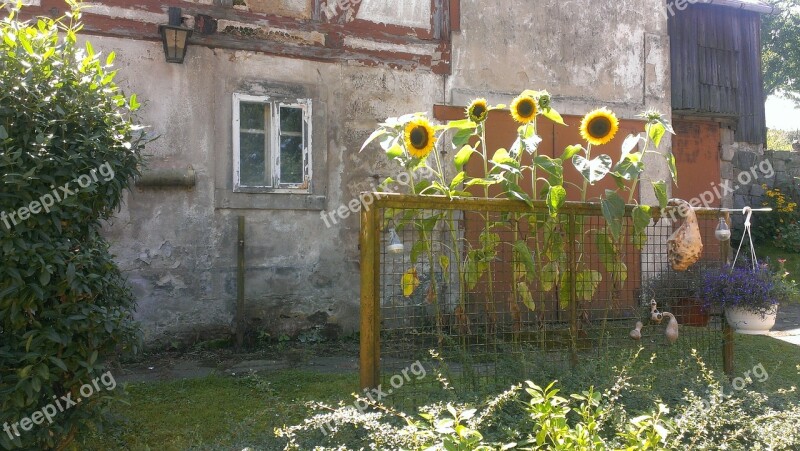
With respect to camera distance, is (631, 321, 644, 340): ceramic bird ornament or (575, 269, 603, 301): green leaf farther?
(575, 269, 603, 301): green leaf

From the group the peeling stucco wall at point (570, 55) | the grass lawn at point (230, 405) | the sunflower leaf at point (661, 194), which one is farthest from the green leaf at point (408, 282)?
the peeling stucco wall at point (570, 55)

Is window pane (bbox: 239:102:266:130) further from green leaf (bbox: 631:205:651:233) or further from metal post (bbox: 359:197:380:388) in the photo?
green leaf (bbox: 631:205:651:233)

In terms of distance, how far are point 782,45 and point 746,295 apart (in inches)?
797

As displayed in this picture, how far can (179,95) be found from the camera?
22.1 feet

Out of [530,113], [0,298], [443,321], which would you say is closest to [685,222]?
[530,113]

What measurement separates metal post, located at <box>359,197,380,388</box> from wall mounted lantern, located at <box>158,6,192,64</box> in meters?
3.90

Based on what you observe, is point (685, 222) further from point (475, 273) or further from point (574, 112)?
point (574, 112)

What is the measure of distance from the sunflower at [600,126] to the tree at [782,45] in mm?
21217

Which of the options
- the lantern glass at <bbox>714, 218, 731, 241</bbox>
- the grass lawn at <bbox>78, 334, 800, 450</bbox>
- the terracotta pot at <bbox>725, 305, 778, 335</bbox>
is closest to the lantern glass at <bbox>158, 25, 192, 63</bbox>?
the grass lawn at <bbox>78, 334, 800, 450</bbox>

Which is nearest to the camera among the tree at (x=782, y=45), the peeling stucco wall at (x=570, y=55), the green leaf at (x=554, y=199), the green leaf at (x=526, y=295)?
the green leaf at (x=554, y=199)

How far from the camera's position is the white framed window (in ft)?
23.0

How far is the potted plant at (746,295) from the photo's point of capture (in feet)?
19.7

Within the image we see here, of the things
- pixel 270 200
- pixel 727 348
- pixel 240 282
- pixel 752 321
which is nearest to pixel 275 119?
pixel 270 200

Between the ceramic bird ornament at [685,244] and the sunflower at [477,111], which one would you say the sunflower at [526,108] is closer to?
the sunflower at [477,111]
